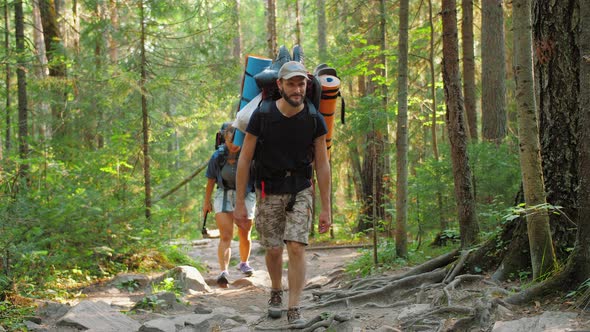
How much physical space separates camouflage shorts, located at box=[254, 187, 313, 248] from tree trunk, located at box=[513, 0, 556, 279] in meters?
2.03

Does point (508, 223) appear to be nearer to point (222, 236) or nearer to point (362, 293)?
point (362, 293)

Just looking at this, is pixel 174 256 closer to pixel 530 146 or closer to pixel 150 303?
pixel 150 303

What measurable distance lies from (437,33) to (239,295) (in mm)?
11986

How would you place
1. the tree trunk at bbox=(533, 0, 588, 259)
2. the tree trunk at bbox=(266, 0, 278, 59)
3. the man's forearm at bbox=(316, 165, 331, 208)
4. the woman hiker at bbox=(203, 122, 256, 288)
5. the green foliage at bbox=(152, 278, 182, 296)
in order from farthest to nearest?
the tree trunk at bbox=(266, 0, 278, 59), the woman hiker at bbox=(203, 122, 256, 288), the green foliage at bbox=(152, 278, 182, 296), the man's forearm at bbox=(316, 165, 331, 208), the tree trunk at bbox=(533, 0, 588, 259)

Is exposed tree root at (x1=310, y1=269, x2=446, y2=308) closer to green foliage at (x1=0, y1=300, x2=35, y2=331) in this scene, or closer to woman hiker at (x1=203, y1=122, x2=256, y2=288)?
woman hiker at (x1=203, y1=122, x2=256, y2=288)

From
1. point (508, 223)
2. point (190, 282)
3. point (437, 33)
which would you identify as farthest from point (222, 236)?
point (437, 33)

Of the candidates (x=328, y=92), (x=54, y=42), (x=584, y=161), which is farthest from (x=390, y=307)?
(x=54, y=42)

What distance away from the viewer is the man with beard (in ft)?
17.1

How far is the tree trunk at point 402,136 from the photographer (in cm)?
857

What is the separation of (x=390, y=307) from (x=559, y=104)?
2.64 metres

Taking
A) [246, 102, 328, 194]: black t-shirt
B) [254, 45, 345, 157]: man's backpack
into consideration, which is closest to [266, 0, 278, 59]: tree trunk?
[254, 45, 345, 157]: man's backpack

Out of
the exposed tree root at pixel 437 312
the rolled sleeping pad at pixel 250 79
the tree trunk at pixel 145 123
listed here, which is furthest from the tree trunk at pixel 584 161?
the tree trunk at pixel 145 123

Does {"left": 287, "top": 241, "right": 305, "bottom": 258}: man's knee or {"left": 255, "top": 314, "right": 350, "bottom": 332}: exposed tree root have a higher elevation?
{"left": 287, "top": 241, "right": 305, "bottom": 258}: man's knee

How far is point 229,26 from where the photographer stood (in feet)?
45.3
